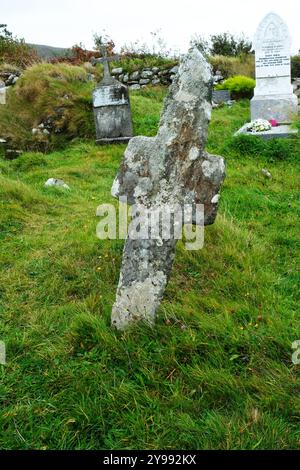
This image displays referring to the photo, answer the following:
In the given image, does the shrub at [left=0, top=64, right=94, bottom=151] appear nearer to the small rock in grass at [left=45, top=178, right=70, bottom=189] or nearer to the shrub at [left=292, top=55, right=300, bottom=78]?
the small rock in grass at [left=45, top=178, right=70, bottom=189]

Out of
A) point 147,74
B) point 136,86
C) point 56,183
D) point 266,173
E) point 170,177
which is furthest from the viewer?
point 147,74

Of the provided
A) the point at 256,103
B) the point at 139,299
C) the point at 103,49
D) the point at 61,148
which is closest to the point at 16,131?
the point at 61,148

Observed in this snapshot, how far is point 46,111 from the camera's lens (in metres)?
11.0

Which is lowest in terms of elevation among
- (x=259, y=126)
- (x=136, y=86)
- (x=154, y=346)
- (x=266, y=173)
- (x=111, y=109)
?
(x=154, y=346)

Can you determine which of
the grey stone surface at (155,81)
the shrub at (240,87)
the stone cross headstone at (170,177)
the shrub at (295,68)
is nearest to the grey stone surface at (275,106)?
the shrub at (240,87)

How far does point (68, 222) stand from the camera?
198 inches

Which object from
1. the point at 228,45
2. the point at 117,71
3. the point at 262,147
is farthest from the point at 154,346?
the point at 228,45

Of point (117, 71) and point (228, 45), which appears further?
point (228, 45)

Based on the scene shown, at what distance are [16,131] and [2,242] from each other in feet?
22.9

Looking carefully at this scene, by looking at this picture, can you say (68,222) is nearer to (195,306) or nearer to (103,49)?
(195,306)

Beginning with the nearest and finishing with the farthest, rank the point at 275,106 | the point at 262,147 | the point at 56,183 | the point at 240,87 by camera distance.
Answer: the point at 56,183, the point at 262,147, the point at 275,106, the point at 240,87

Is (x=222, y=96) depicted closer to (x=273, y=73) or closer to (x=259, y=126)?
(x=273, y=73)

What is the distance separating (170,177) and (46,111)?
9099mm

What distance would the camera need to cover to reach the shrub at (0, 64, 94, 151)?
10578 millimetres
